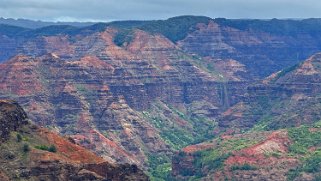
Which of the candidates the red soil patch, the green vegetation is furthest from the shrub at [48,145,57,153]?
the red soil patch

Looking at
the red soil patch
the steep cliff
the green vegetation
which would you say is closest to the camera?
the steep cliff

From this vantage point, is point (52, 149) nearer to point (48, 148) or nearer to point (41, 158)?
point (48, 148)

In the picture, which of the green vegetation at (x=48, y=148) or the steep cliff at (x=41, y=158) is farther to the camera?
the green vegetation at (x=48, y=148)

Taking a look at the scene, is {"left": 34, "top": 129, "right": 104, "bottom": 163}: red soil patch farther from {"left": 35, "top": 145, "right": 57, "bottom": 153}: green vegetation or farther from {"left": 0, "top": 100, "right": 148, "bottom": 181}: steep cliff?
{"left": 35, "top": 145, "right": 57, "bottom": 153}: green vegetation

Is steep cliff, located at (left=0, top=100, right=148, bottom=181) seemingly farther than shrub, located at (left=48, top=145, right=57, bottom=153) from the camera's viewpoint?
No

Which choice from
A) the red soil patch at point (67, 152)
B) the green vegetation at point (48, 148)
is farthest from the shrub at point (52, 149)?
the red soil patch at point (67, 152)

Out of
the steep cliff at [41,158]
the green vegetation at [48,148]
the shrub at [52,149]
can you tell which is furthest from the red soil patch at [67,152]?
the green vegetation at [48,148]

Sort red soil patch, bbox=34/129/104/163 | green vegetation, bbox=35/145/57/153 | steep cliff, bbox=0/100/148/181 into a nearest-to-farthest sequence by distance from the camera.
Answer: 1. steep cliff, bbox=0/100/148/181
2. red soil patch, bbox=34/129/104/163
3. green vegetation, bbox=35/145/57/153

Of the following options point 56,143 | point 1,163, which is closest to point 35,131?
point 56,143

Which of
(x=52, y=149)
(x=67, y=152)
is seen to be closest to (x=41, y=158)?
(x=52, y=149)

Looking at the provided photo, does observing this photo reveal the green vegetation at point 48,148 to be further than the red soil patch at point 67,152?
Yes

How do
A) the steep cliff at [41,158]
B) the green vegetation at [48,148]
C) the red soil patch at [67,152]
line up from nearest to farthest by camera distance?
the steep cliff at [41,158], the red soil patch at [67,152], the green vegetation at [48,148]

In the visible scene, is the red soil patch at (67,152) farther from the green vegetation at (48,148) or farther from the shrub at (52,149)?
the green vegetation at (48,148)

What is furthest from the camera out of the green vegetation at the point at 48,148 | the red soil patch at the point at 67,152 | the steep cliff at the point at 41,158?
the green vegetation at the point at 48,148
